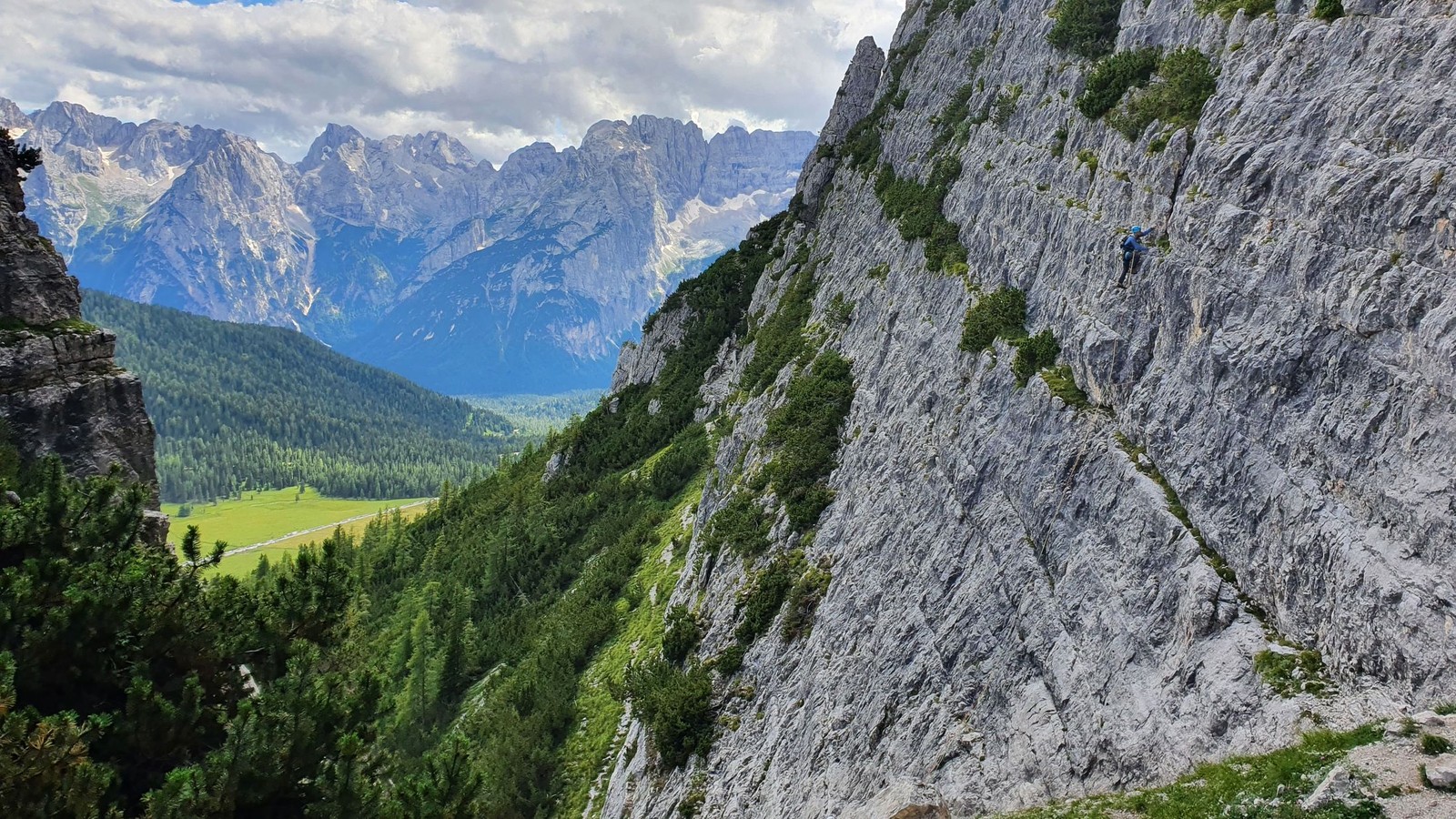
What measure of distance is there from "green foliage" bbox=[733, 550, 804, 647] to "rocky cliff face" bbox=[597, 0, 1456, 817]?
0.75m

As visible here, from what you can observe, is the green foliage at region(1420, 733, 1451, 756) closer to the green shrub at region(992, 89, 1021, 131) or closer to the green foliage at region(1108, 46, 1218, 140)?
the green foliage at region(1108, 46, 1218, 140)

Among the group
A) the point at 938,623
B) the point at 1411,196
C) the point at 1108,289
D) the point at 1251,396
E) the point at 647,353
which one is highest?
the point at 647,353

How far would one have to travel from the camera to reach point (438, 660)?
188 feet

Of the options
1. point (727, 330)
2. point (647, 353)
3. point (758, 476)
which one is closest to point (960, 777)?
point (758, 476)

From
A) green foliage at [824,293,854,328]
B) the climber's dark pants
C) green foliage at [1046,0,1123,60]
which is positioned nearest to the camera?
the climber's dark pants

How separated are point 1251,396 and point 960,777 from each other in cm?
1201

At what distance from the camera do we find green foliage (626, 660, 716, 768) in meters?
30.9

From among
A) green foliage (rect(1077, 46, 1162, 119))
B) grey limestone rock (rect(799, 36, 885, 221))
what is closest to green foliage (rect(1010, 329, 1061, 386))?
green foliage (rect(1077, 46, 1162, 119))

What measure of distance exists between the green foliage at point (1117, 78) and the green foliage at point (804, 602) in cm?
2266

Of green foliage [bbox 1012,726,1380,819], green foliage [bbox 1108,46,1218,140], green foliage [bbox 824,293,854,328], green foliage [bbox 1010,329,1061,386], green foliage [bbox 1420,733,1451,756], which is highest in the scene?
green foliage [bbox 824,293,854,328]

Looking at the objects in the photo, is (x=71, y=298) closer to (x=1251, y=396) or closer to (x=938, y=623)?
(x=938, y=623)

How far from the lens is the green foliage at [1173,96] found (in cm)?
2561

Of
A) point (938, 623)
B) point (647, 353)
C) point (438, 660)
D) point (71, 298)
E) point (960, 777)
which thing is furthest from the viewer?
point (647, 353)

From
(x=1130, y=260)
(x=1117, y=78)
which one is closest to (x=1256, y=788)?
(x=1130, y=260)
